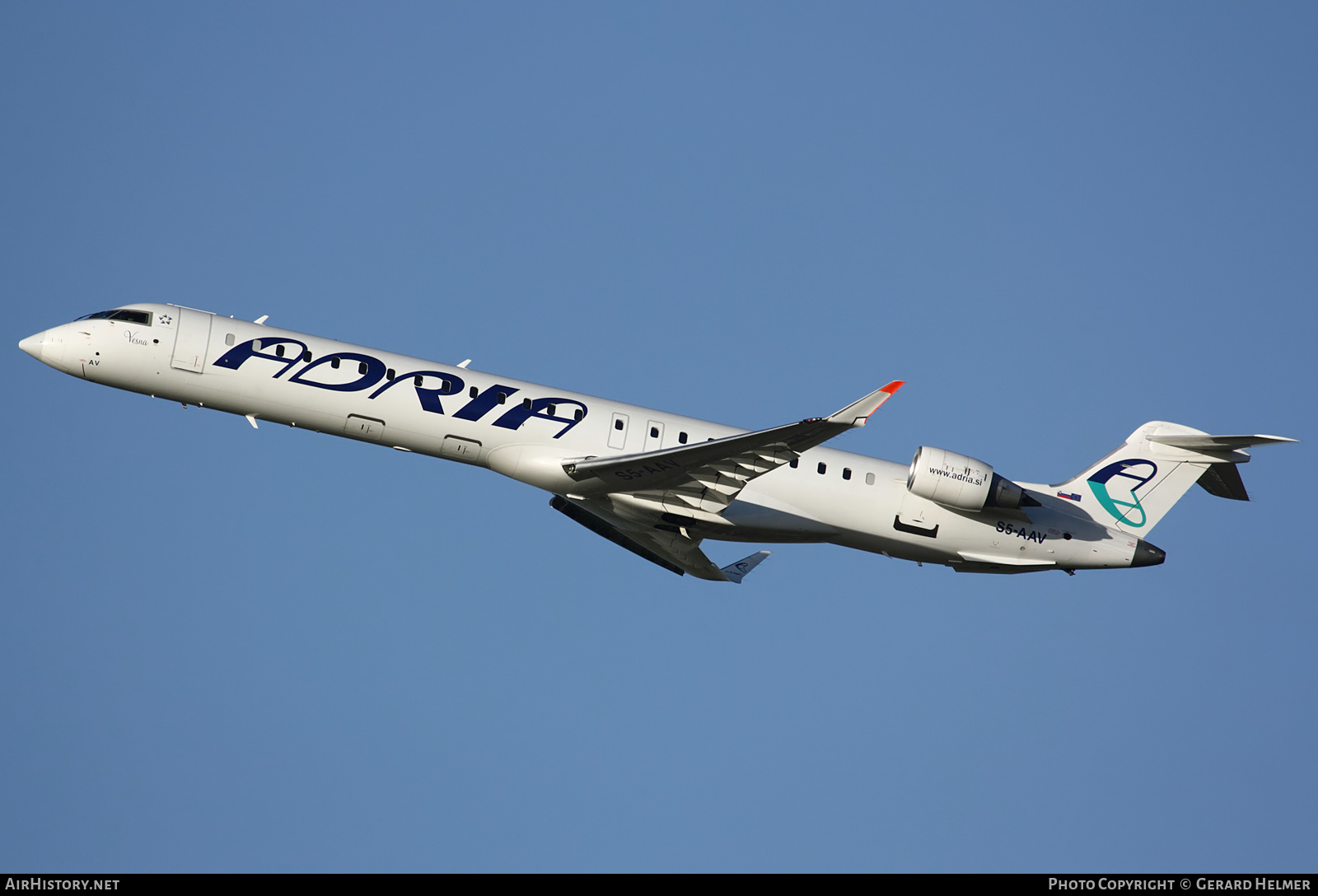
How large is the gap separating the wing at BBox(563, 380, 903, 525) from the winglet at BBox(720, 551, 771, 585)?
5018 mm

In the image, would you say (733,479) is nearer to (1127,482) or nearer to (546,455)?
(546,455)

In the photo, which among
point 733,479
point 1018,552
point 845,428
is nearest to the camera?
point 845,428

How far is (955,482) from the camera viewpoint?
28281 millimetres

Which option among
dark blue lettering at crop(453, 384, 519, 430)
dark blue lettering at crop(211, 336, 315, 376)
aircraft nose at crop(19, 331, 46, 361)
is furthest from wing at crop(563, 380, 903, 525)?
aircraft nose at crop(19, 331, 46, 361)

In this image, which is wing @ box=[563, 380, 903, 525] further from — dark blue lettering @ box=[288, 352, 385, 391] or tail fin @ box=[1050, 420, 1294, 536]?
tail fin @ box=[1050, 420, 1294, 536]

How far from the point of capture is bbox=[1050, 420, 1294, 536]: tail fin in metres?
30.2

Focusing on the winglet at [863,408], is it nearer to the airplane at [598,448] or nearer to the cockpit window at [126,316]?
the airplane at [598,448]

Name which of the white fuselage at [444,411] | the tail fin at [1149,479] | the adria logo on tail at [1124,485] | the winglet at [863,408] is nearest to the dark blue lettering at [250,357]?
the white fuselage at [444,411]

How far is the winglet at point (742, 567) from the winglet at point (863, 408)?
30.7 feet

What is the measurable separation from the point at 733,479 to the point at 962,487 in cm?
512

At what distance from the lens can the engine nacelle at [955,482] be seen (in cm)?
2827

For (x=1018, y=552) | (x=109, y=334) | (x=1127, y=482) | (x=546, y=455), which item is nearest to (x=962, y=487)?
(x=1018, y=552)

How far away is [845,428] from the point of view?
24.6 m
